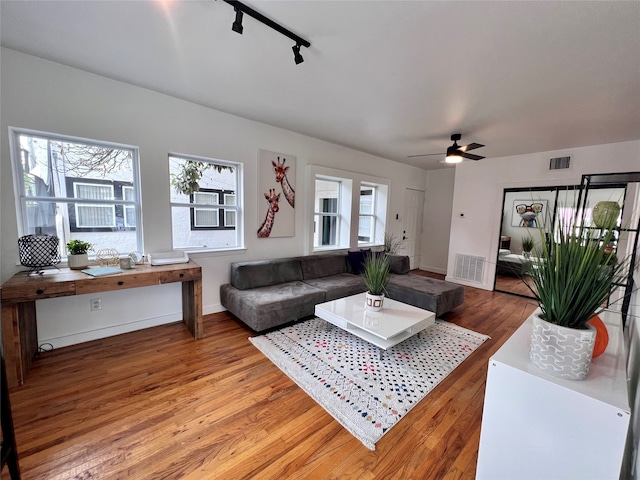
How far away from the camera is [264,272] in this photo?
3449 millimetres

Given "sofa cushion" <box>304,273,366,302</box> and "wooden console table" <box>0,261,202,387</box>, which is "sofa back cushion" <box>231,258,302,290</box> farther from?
"wooden console table" <box>0,261,202,387</box>

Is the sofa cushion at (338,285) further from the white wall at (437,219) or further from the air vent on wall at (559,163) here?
the air vent on wall at (559,163)

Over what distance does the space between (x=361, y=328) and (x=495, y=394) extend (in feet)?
4.38

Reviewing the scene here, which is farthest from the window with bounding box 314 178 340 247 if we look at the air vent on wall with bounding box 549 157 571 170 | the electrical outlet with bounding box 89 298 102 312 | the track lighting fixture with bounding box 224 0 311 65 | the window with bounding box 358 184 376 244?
the air vent on wall with bounding box 549 157 571 170

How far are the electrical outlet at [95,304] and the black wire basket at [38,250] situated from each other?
489mm

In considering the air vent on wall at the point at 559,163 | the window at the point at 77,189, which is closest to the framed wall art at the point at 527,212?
the air vent on wall at the point at 559,163

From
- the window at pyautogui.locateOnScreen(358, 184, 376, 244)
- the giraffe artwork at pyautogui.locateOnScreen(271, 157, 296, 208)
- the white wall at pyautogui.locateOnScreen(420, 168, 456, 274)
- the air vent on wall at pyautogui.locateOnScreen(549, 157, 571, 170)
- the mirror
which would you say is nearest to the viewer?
the giraffe artwork at pyautogui.locateOnScreen(271, 157, 296, 208)

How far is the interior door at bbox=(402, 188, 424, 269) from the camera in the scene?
243 inches

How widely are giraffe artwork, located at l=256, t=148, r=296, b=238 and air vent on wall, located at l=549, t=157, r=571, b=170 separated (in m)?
4.17

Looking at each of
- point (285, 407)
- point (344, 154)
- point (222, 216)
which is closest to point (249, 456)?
point (285, 407)

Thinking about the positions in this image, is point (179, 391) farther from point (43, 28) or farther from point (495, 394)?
point (43, 28)

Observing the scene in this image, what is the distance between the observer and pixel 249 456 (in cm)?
146

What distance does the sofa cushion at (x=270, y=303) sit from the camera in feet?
9.05

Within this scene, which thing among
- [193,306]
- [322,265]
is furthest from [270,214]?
[193,306]
